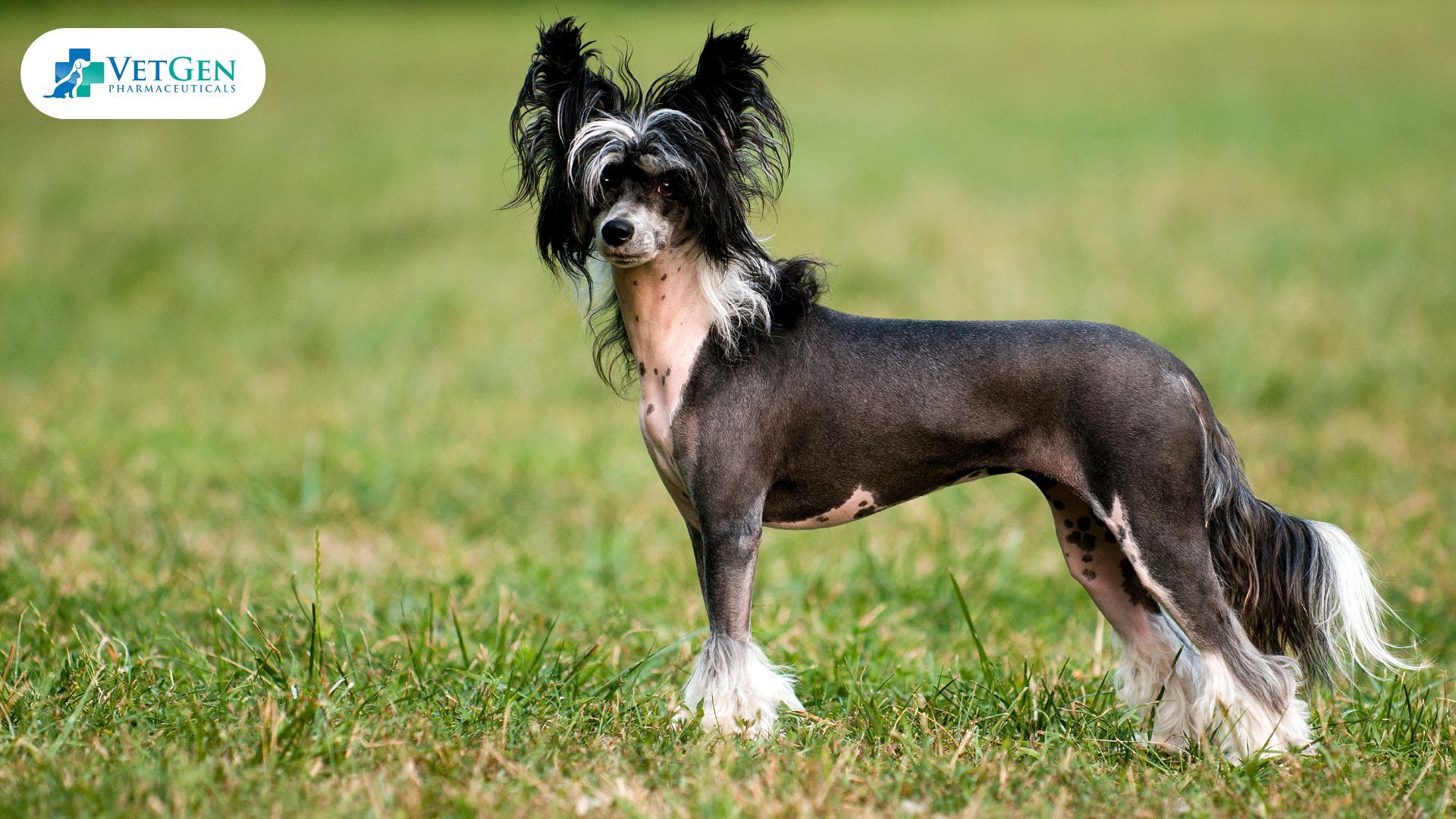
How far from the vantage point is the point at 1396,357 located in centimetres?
948

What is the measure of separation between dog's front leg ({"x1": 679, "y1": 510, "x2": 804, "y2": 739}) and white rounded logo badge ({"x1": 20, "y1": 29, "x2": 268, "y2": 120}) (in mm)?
4562

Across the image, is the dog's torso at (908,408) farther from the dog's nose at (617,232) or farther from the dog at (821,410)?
the dog's nose at (617,232)

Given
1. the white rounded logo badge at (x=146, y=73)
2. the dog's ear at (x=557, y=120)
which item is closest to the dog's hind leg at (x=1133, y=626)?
the dog's ear at (x=557, y=120)

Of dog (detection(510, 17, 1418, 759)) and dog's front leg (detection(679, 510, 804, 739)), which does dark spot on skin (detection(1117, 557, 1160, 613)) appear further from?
dog's front leg (detection(679, 510, 804, 739))

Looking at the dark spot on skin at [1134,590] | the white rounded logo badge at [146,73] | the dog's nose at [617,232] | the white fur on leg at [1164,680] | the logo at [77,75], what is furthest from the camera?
the logo at [77,75]

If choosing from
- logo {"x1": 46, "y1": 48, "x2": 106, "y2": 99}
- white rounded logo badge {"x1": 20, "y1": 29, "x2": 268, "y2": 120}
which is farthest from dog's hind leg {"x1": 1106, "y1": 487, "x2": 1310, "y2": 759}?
logo {"x1": 46, "y1": 48, "x2": 106, "y2": 99}

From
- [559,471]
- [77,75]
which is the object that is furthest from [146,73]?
[559,471]

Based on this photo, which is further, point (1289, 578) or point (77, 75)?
point (77, 75)

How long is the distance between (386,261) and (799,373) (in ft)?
35.9

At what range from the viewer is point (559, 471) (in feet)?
24.7

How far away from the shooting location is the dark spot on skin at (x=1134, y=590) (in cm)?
374

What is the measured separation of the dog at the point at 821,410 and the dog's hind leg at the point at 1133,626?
0.07ft

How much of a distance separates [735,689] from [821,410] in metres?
0.77

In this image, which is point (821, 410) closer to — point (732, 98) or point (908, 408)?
point (908, 408)
